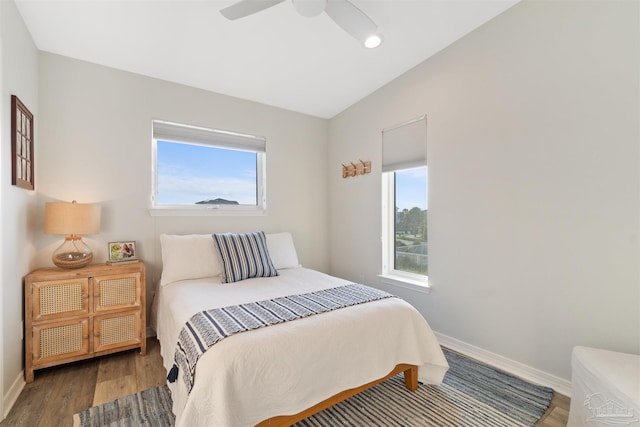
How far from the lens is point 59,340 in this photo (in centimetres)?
213

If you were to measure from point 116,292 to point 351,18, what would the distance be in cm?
266

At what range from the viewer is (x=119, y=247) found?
8.64 ft

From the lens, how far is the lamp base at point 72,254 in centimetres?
226

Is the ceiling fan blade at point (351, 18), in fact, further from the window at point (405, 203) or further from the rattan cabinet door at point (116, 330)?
the rattan cabinet door at point (116, 330)

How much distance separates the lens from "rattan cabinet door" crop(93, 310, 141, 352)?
2.28 metres

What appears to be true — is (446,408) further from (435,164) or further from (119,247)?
(119,247)

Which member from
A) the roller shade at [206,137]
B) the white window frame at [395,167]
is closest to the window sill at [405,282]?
the white window frame at [395,167]

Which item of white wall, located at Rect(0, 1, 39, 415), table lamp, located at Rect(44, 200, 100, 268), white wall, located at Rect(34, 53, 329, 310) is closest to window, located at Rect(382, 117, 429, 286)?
white wall, located at Rect(34, 53, 329, 310)

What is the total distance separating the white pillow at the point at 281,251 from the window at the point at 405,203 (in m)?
1.03

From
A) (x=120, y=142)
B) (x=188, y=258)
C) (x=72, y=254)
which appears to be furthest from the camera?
(x=120, y=142)

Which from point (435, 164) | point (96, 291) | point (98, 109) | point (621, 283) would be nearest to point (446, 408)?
point (621, 283)

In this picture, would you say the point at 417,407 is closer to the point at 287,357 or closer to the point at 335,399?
the point at 335,399

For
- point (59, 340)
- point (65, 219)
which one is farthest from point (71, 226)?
point (59, 340)

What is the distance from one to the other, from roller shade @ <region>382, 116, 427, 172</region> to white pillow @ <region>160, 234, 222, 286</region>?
1.98 m
